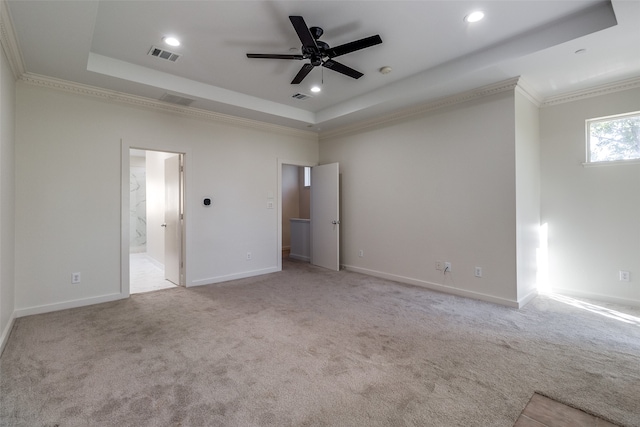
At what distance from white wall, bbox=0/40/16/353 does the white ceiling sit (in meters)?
0.40

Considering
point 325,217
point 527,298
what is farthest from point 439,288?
point 325,217

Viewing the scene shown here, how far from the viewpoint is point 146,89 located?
12.3 ft

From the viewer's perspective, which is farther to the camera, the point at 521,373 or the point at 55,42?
the point at 55,42

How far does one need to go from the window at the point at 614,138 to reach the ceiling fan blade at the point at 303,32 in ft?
12.5

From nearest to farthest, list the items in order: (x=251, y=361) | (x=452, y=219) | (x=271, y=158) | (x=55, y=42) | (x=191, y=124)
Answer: (x=251, y=361) → (x=55, y=42) → (x=452, y=219) → (x=191, y=124) → (x=271, y=158)

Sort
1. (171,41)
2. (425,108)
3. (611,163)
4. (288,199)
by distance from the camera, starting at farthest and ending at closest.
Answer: (288,199) < (425,108) < (611,163) < (171,41)

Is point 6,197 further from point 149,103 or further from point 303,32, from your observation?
point 303,32

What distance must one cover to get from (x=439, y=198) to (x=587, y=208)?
1836 mm

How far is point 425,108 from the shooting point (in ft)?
14.4

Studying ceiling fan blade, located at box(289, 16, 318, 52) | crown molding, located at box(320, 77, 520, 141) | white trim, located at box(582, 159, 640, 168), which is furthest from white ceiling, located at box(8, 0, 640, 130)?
white trim, located at box(582, 159, 640, 168)

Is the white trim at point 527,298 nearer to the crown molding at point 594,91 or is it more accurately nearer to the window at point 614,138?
the window at point 614,138

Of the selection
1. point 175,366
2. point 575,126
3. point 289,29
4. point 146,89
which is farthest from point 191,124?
point 575,126

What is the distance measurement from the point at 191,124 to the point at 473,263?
4.54m

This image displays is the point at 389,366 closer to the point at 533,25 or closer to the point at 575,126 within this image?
the point at 533,25
